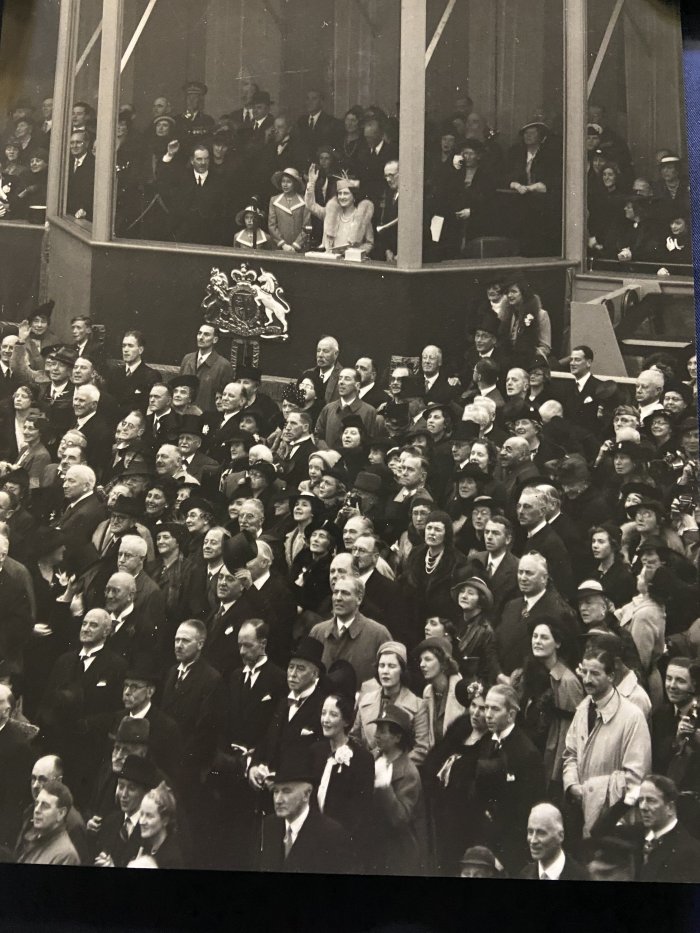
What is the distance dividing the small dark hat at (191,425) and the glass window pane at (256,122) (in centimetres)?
93

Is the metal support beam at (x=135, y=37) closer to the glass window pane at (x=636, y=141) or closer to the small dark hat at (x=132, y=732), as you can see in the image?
the glass window pane at (x=636, y=141)

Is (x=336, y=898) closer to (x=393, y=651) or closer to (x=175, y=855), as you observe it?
(x=175, y=855)

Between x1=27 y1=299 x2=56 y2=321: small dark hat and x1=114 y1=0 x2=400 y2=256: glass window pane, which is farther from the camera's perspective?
x1=114 y1=0 x2=400 y2=256: glass window pane

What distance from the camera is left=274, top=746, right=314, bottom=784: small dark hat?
469cm

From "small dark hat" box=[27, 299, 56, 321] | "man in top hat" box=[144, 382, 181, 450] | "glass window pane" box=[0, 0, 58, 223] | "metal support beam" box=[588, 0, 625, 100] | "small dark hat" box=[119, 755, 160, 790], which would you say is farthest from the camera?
"metal support beam" box=[588, 0, 625, 100]

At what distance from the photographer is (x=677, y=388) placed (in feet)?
16.6

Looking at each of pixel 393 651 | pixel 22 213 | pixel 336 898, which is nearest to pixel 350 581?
pixel 393 651

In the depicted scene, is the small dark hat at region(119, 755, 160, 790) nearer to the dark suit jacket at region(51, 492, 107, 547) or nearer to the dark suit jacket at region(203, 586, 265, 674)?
the dark suit jacket at region(203, 586, 265, 674)

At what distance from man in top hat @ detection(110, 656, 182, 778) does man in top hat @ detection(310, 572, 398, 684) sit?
2.56 feet

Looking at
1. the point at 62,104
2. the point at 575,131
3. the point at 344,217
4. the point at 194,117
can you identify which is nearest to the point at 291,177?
the point at 344,217

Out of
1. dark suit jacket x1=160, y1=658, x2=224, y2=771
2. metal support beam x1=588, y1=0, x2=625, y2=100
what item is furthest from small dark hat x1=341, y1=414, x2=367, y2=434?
metal support beam x1=588, y1=0, x2=625, y2=100

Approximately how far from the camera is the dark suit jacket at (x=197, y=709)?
186 inches

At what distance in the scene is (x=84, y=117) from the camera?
534 centimetres

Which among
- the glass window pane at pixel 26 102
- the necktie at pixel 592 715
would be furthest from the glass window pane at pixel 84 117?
the necktie at pixel 592 715
